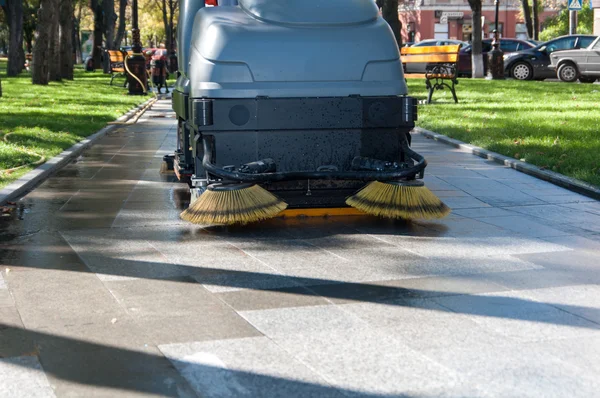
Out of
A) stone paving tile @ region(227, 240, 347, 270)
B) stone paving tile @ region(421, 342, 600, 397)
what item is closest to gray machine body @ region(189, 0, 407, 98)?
stone paving tile @ region(227, 240, 347, 270)

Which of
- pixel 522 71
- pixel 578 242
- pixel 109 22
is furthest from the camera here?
pixel 109 22

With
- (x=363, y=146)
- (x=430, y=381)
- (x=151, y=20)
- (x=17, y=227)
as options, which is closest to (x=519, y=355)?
(x=430, y=381)

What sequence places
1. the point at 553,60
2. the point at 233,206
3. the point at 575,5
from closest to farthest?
the point at 233,206, the point at 575,5, the point at 553,60

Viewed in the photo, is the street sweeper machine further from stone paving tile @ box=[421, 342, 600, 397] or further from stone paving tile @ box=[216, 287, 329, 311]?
stone paving tile @ box=[421, 342, 600, 397]

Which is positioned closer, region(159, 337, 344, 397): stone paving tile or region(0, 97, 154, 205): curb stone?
region(159, 337, 344, 397): stone paving tile

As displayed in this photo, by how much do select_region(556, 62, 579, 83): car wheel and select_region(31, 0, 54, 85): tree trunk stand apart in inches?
621

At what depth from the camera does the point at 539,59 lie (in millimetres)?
33125

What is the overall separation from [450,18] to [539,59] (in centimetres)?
4014

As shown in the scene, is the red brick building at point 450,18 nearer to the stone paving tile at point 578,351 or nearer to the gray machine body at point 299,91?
the gray machine body at point 299,91

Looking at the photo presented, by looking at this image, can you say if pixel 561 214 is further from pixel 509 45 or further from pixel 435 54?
pixel 509 45

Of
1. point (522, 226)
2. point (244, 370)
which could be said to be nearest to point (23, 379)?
point (244, 370)

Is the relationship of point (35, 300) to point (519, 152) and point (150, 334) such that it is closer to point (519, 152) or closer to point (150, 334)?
point (150, 334)

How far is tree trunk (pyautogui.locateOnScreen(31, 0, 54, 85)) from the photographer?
2747 centimetres

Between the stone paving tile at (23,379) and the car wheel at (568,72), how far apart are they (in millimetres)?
27881
